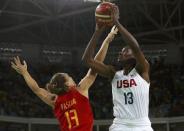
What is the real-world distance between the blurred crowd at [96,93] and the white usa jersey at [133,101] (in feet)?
41.6

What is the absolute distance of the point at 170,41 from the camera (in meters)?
25.5

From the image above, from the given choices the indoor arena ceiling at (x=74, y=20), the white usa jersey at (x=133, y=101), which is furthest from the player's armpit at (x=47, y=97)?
the indoor arena ceiling at (x=74, y=20)

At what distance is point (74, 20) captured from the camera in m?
24.1

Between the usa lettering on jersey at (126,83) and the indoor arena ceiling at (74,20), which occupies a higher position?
the indoor arena ceiling at (74,20)

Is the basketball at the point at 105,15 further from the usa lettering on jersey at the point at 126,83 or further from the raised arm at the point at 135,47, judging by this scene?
the usa lettering on jersey at the point at 126,83

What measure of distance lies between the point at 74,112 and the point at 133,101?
0.70 meters

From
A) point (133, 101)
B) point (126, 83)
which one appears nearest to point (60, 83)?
point (126, 83)

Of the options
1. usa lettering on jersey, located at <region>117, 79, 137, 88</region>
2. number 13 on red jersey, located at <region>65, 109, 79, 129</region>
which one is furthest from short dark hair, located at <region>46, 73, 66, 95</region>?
usa lettering on jersey, located at <region>117, 79, 137, 88</region>

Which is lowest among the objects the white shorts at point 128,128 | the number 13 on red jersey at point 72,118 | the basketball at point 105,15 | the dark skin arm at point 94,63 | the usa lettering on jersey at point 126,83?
the white shorts at point 128,128

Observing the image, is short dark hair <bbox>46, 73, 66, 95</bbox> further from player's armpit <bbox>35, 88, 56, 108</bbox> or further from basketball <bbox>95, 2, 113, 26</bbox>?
basketball <bbox>95, 2, 113, 26</bbox>

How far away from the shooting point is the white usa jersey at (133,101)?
582 cm

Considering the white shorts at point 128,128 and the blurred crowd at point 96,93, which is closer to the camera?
the white shorts at point 128,128

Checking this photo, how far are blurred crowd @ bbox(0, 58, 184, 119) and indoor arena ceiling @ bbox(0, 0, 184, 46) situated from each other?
1.53 metres

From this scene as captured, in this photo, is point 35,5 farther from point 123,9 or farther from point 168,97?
point 168,97
